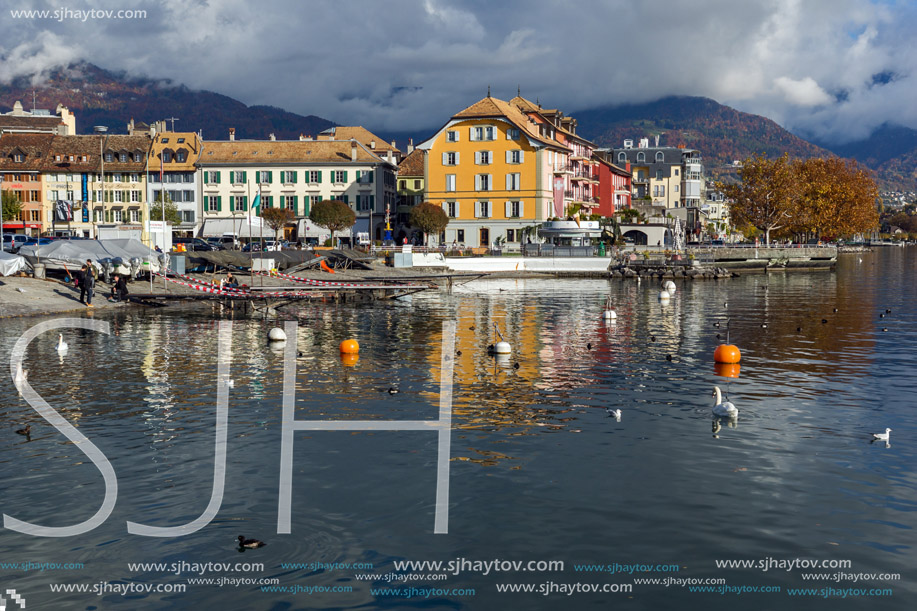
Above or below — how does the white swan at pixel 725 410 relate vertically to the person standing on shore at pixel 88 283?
below

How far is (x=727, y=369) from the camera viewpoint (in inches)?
1171

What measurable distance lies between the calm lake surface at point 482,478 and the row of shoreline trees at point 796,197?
3486 inches

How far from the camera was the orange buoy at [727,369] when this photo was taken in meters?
28.8

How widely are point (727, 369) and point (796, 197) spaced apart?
340ft

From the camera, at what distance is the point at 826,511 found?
15461 mm

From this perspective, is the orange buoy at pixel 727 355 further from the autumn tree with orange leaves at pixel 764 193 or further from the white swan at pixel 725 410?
the autumn tree with orange leaves at pixel 764 193

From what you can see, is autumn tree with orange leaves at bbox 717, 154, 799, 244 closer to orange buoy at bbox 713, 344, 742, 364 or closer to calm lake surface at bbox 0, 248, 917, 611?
calm lake surface at bbox 0, 248, 917, 611

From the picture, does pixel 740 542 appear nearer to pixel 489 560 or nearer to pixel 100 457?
pixel 489 560

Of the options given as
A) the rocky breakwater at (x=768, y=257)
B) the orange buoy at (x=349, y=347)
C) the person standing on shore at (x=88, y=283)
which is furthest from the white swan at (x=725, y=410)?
the rocky breakwater at (x=768, y=257)

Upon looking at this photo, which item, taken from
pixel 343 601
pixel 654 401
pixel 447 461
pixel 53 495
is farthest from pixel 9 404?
pixel 654 401

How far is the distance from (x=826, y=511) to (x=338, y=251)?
2472 inches

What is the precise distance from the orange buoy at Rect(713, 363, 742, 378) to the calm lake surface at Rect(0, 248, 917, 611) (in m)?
0.39

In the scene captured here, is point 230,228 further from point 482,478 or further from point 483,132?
point 482,478

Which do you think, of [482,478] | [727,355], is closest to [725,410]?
[482,478]
